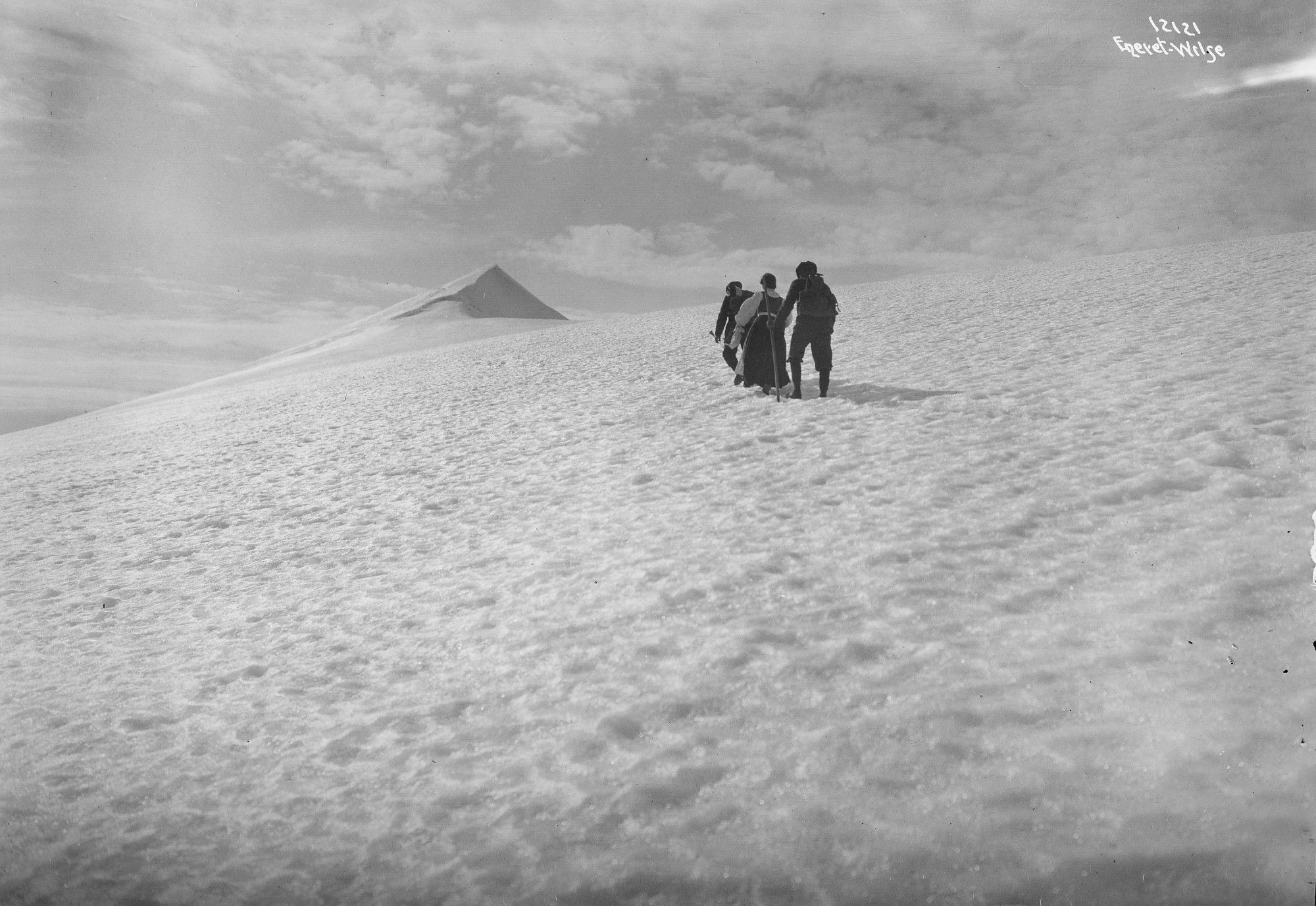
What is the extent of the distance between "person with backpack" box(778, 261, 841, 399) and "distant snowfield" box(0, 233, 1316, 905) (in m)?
0.95

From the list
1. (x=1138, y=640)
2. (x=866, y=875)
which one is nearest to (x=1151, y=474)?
(x=1138, y=640)

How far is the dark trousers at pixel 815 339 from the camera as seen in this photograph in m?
11.7

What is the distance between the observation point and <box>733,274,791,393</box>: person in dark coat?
1306 centimetres

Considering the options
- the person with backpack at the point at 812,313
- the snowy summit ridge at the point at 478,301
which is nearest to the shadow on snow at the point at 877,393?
the person with backpack at the point at 812,313

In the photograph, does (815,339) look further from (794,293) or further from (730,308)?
(730,308)

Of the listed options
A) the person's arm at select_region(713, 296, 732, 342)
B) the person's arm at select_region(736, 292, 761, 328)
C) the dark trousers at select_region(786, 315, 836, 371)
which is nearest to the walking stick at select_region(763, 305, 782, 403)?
the person's arm at select_region(736, 292, 761, 328)

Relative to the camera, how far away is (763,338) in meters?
13.5

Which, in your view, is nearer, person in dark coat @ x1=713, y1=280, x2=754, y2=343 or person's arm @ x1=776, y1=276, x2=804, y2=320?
person's arm @ x1=776, y1=276, x2=804, y2=320

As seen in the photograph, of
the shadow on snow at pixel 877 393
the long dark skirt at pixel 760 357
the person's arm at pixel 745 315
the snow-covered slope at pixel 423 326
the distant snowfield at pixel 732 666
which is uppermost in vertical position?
the snow-covered slope at pixel 423 326

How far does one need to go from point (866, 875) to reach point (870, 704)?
120 cm

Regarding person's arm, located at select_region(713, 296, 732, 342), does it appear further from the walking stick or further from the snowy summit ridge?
the snowy summit ridge

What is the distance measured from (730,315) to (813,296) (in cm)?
313

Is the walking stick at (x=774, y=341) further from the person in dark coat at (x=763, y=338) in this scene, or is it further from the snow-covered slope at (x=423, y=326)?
the snow-covered slope at (x=423, y=326)

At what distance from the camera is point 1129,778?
328 centimetres
